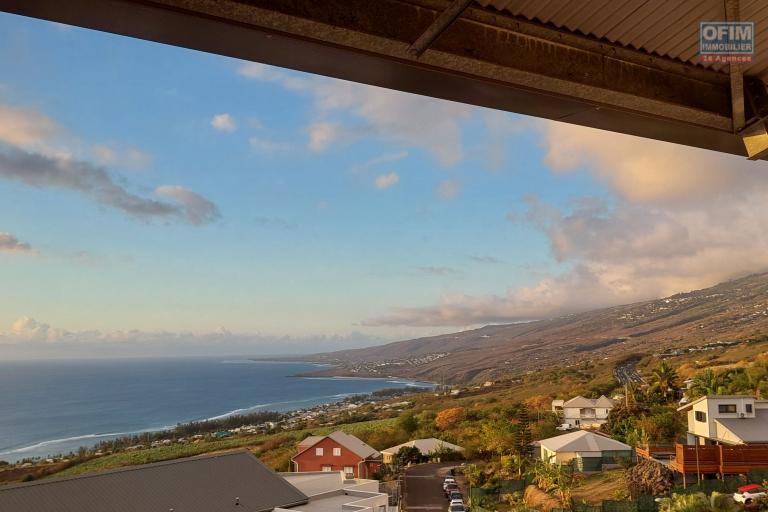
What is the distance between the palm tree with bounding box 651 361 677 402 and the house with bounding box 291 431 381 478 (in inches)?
823

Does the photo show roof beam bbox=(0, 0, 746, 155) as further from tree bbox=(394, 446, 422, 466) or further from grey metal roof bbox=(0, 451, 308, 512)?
tree bbox=(394, 446, 422, 466)

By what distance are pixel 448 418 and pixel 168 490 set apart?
119 feet

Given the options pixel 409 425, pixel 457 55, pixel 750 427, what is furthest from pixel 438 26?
pixel 409 425

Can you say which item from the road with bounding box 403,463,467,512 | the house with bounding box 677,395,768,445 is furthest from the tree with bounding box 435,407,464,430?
the house with bounding box 677,395,768,445

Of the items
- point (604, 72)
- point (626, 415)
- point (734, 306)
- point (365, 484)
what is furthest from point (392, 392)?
point (604, 72)

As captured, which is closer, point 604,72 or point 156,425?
point 604,72

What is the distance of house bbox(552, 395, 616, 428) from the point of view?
1574 inches

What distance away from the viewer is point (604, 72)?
10.3ft

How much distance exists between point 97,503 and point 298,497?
5.63 m

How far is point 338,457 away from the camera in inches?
1215

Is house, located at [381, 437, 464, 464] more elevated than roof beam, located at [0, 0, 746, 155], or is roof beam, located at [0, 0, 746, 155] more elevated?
roof beam, located at [0, 0, 746, 155]

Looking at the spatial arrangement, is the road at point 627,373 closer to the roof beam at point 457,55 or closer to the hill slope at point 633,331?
the hill slope at point 633,331

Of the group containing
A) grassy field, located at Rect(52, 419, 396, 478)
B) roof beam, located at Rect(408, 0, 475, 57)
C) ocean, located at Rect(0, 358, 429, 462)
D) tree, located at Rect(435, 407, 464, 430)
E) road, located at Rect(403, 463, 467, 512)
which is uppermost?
roof beam, located at Rect(408, 0, 475, 57)

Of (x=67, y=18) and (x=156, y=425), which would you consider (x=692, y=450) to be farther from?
(x=156, y=425)
